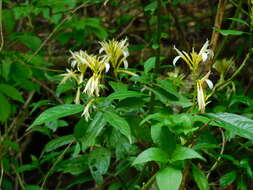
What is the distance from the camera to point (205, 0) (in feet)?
11.5

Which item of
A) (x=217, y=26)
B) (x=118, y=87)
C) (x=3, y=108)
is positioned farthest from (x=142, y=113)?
(x=3, y=108)

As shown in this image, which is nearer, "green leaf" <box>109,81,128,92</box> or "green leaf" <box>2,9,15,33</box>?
"green leaf" <box>109,81,128,92</box>

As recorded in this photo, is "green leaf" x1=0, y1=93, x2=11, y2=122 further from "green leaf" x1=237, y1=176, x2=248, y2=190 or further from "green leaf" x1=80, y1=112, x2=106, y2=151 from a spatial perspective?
"green leaf" x1=237, y1=176, x2=248, y2=190

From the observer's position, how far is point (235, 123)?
0.94m

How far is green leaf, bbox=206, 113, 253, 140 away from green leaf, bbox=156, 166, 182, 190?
15cm

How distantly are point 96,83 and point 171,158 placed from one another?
260 mm

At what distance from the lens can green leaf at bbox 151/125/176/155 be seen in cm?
92

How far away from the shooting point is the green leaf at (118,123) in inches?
36.1

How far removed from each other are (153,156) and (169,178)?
6 cm

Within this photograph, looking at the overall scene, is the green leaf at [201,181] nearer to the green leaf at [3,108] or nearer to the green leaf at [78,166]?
the green leaf at [78,166]

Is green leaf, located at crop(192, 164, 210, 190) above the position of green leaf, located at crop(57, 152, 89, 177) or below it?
above

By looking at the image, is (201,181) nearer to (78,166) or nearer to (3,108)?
(78,166)

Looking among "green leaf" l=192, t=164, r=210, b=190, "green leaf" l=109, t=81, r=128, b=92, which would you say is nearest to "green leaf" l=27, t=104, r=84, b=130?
"green leaf" l=109, t=81, r=128, b=92

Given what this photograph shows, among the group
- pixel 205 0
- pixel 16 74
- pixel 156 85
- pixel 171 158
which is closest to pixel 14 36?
pixel 16 74
